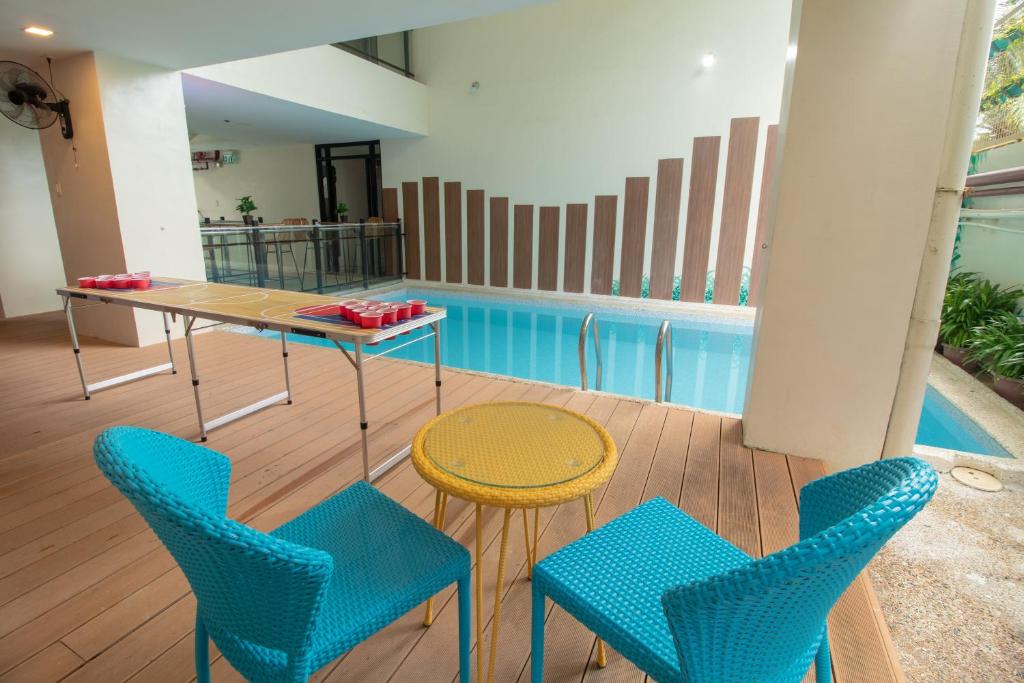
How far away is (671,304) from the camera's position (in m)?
7.11

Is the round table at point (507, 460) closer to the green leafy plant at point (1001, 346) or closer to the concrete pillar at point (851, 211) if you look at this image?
the concrete pillar at point (851, 211)

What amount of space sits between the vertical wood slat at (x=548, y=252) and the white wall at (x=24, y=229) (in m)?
6.00

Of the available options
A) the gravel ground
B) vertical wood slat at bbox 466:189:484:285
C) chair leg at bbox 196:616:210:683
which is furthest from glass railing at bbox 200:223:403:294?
the gravel ground

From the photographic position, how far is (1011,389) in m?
3.56

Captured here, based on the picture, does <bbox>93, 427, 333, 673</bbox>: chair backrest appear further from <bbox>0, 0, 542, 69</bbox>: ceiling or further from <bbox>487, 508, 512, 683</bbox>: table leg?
<bbox>0, 0, 542, 69</bbox>: ceiling

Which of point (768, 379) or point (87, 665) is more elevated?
point (768, 379)

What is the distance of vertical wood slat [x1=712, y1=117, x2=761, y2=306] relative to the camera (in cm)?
627

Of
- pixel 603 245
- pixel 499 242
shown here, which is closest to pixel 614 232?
pixel 603 245

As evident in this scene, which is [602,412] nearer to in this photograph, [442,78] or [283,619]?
[283,619]

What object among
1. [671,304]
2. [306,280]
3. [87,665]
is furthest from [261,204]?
[87,665]

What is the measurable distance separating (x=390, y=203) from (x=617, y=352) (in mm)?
5235

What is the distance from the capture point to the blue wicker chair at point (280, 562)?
2.27ft

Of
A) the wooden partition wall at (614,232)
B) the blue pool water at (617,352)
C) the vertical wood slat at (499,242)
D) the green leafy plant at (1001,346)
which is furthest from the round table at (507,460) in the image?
the vertical wood slat at (499,242)

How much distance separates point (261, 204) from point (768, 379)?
10.6m
